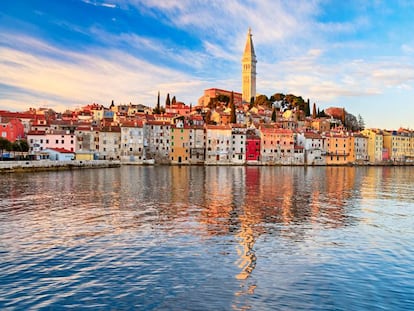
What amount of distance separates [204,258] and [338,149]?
8887 cm

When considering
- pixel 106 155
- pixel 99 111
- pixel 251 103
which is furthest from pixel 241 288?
pixel 251 103

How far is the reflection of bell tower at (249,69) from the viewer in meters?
144

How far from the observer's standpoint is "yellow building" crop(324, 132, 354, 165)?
93.9 meters

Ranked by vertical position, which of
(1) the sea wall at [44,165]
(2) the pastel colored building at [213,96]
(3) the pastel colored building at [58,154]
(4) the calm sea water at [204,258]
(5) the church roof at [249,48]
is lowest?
(4) the calm sea water at [204,258]

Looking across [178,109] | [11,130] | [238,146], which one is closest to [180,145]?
[238,146]

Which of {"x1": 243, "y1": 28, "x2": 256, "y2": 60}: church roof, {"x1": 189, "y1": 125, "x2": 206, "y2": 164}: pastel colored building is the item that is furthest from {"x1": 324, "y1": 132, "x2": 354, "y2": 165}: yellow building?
{"x1": 243, "y1": 28, "x2": 256, "y2": 60}: church roof

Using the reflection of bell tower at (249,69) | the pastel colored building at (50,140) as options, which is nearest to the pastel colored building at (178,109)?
the reflection of bell tower at (249,69)

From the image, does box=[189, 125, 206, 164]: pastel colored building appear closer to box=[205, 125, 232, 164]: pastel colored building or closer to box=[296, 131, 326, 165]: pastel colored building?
box=[205, 125, 232, 164]: pastel colored building

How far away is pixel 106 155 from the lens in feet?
256

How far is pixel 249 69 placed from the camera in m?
144

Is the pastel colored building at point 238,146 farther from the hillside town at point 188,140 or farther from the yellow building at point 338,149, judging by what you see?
the yellow building at point 338,149

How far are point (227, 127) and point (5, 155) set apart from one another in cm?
4370

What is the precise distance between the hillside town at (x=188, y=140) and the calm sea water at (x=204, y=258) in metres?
47.1

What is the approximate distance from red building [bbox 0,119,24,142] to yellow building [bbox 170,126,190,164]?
92.3 feet
